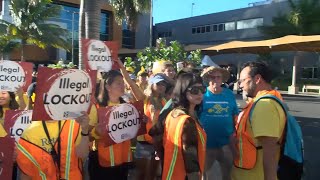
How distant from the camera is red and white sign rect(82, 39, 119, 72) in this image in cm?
510

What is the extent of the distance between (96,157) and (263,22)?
44959mm

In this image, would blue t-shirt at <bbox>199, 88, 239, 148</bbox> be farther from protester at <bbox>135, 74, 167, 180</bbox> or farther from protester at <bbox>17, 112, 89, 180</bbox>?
protester at <bbox>17, 112, 89, 180</bbox>

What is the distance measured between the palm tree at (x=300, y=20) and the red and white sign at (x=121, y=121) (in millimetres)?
38416

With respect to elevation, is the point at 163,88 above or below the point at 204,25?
below

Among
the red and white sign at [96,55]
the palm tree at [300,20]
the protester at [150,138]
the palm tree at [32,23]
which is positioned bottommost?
the protester at [150,138]

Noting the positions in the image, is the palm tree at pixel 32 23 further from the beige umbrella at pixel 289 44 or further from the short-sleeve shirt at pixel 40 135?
the short-sleeve shirt at pixel 40 135

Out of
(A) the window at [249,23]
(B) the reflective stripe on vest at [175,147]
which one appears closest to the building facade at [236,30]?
(A) the window at [249,23]

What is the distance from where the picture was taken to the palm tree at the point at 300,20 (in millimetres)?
39781

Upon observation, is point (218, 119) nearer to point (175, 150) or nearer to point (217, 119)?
point (217, 119)

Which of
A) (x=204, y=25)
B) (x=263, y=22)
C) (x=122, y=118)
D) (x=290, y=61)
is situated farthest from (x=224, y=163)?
(x=204, y=25)

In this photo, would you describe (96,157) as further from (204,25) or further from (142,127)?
(204,25)

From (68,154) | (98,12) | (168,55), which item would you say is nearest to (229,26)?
A: (168,55)

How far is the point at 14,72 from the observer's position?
5070 millimetres

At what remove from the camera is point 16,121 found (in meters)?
3.62
